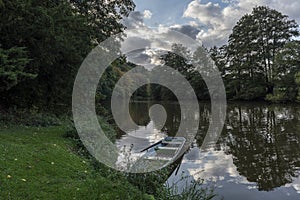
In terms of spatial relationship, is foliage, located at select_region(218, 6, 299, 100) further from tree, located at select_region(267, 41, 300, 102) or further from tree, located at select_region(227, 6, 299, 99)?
tree, located at select_region(267, 41, 300, 102)

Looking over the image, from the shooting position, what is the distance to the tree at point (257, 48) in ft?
120

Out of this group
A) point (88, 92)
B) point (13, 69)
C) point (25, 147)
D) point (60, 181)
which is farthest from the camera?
point (88, 92)

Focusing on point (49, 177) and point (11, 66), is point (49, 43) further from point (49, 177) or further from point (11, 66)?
point (49, 177)

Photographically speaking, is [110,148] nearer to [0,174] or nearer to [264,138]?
[0,174]

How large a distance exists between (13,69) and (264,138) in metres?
11.1

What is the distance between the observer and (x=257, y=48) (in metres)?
38.7

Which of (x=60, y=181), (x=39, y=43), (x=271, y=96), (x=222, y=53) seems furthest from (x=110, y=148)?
(x=222, y=53)

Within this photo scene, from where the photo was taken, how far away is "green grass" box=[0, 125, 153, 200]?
3.96m

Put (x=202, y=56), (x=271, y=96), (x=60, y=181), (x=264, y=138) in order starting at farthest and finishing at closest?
(x=202, y=56)
(x=271, y=96)
(x=264, y=138)
(x=60, y=181)

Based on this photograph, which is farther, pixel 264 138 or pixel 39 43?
pixel 264 138

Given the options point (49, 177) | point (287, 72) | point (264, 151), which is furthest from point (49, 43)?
point (287, 72)

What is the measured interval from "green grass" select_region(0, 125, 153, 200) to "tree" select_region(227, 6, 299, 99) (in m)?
35.5

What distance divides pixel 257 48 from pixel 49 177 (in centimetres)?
3948

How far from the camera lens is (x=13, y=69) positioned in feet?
23.1
